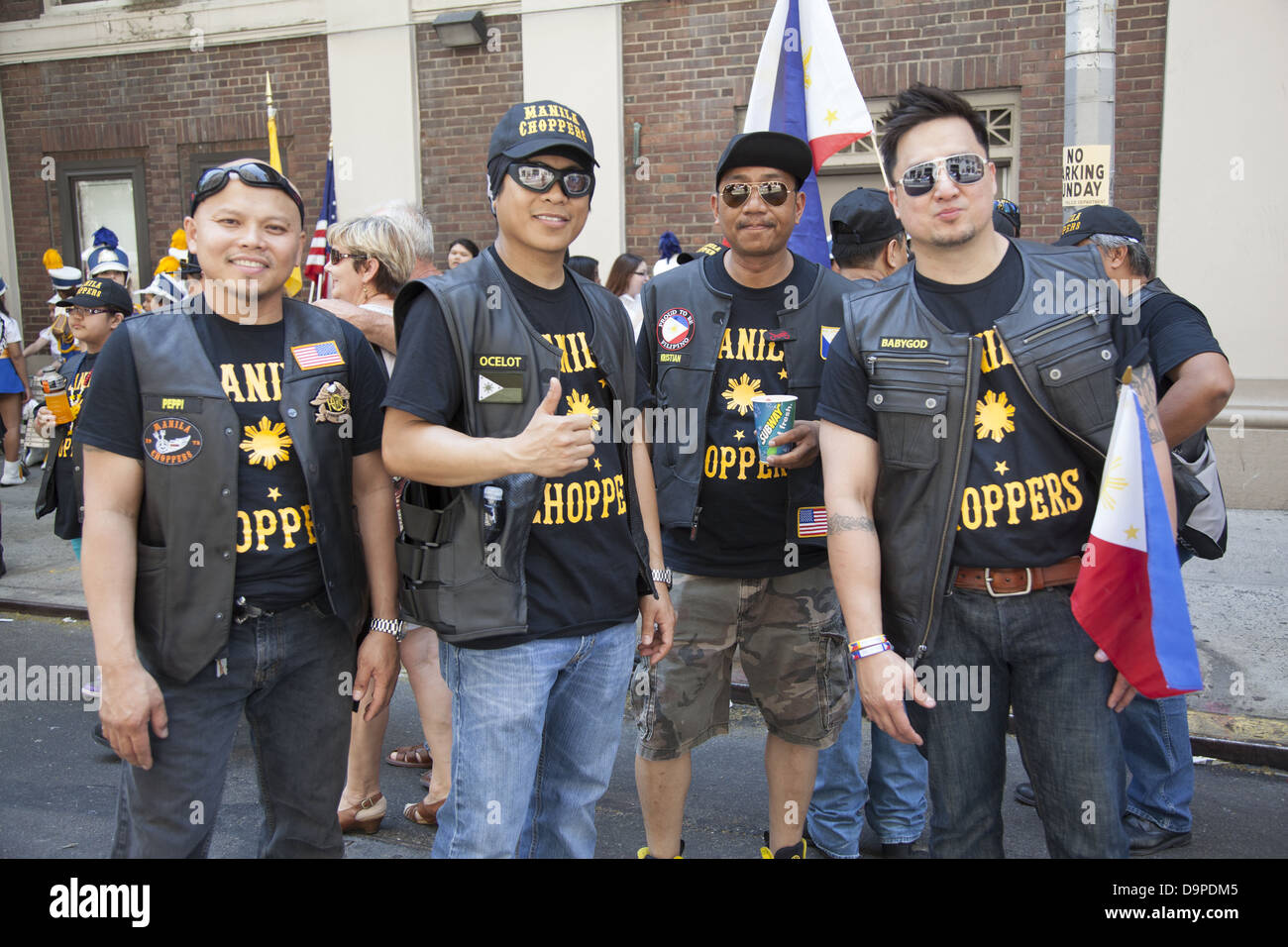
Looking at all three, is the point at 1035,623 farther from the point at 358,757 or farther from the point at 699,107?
the point at 699,107

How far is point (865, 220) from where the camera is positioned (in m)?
3.96

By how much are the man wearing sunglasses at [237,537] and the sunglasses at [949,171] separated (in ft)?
4.92

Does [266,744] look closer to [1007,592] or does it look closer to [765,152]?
[1007,592]

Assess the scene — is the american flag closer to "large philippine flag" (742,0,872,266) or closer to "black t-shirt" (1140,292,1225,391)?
"large philippine flag" (742,0,872,266)

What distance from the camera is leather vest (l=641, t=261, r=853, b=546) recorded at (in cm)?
326

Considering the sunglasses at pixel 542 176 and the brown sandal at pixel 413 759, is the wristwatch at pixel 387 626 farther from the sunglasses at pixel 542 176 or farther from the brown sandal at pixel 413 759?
the brown sandal at pixel 413 759

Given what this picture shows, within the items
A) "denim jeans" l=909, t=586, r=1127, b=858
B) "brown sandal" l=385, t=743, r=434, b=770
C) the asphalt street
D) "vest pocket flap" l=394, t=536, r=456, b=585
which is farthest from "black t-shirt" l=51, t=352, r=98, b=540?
"denim jeans" l=909, t=586, r=1127, b=858

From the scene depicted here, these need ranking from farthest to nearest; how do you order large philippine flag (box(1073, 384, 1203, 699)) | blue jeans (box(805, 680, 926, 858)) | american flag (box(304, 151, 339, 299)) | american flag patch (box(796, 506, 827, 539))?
1. american flag (box(304, 151, 339, 299))
2. blue jeans (box(805, 680, 926, 858))
3. american flag patch (box(796, 506, 827, 539))
4. large philippine flag (box(1073, 384, 1203, 699))

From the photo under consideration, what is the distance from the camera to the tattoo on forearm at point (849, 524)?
2518mm

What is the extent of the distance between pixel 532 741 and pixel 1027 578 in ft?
4.16

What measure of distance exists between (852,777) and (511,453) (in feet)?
6.51

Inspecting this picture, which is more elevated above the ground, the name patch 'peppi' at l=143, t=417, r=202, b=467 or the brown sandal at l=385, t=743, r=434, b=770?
the name patch 'peppi' at l=143, t=417, r=202, b=467

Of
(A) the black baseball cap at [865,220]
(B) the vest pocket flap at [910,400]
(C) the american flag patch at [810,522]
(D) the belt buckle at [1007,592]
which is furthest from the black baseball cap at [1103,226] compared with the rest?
(D) the belt buckle at [1007,592]

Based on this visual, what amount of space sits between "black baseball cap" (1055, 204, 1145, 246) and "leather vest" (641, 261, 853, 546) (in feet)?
3.86
